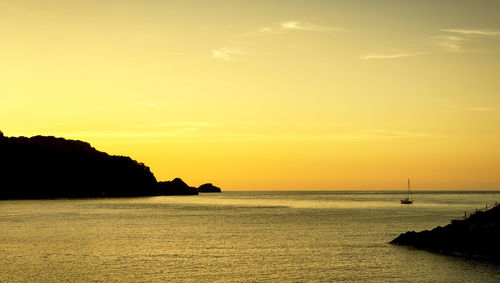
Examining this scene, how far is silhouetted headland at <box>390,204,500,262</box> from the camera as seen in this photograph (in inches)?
2365

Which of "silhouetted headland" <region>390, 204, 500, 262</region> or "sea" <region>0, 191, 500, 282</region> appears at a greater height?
"silhouetted headland" <region>390, 204, 500, 262</region>

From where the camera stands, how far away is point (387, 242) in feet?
261

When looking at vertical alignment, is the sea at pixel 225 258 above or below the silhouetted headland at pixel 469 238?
below

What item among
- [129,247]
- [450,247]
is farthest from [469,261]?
[129,247]

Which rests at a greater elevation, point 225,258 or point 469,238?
point 469,238

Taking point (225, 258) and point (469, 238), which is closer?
point (469, 238)

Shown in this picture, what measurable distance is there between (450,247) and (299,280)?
24281mm

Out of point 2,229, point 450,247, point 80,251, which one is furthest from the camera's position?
point 2,229

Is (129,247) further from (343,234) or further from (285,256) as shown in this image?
(343,234)

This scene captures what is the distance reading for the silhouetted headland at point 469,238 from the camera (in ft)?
197

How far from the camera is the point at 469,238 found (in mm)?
63469

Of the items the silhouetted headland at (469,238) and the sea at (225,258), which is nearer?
the sea at (225,258)

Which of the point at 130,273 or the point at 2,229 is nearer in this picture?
the point at 130,273

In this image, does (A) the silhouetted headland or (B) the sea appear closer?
(B) the sea
